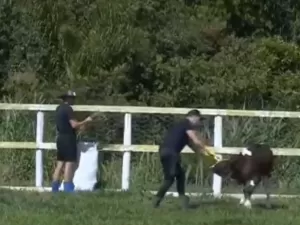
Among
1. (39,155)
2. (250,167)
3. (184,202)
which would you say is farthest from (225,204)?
(39,155)

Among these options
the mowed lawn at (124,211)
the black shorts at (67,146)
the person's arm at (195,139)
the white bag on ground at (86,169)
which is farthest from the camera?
the white bag on ground at (86,169)

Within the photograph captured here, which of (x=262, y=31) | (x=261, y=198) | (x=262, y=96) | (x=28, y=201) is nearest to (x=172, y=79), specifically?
(x=262, y=96)

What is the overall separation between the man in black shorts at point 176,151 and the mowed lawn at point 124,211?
0.93 feet

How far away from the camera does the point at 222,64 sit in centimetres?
2475

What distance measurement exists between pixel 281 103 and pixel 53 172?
6.68 m

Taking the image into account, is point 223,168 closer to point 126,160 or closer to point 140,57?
point 126,160

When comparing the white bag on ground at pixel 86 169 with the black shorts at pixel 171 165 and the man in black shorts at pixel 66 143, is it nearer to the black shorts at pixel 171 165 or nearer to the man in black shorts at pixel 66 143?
the man in black shorts at pixel 66 143

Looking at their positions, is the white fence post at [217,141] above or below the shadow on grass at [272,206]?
above

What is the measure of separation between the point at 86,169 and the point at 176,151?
2939mm

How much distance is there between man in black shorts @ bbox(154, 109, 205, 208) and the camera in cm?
1554

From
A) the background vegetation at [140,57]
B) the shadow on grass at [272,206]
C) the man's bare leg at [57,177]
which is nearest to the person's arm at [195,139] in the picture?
the shadow on grass at [272,206]

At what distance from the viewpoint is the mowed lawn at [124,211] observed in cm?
1405

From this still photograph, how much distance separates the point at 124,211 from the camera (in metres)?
14.9

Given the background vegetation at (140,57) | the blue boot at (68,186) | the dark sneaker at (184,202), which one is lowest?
the blue boot at (68,186)
